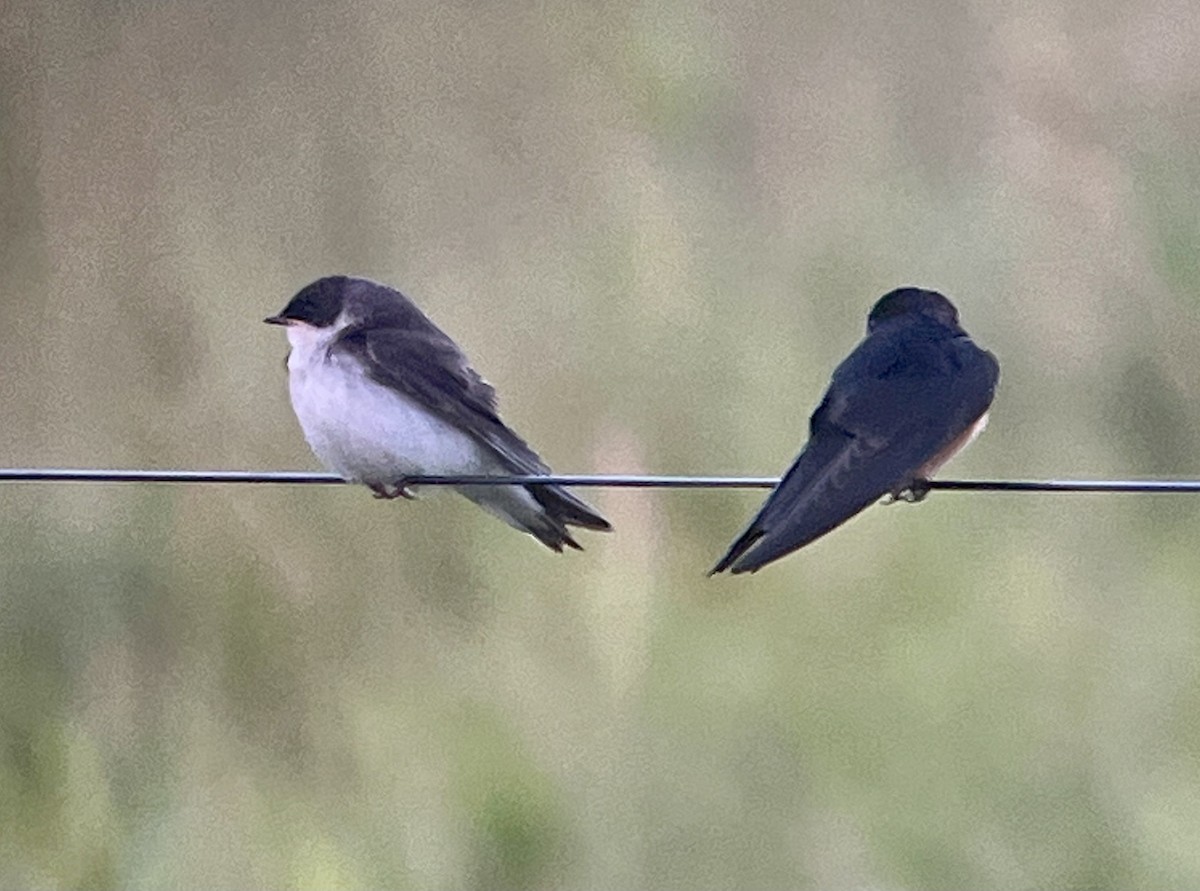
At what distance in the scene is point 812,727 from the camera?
2910 mm

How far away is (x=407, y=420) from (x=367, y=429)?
0.15 feet

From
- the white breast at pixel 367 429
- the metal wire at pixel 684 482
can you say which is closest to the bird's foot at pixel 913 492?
the metal wire at pixel 684 482

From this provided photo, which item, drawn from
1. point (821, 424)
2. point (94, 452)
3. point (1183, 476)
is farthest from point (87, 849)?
point (1183, 476)

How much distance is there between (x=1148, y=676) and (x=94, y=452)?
1681 mm

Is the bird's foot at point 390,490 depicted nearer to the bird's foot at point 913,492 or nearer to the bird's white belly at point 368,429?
the bird's white belly at point 368,429

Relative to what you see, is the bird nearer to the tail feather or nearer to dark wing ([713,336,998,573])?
the tail feather

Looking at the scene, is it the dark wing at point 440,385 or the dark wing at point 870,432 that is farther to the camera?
the dark wing at point 440,385

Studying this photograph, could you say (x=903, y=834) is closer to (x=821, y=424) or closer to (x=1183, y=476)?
(x=1183, y=476)

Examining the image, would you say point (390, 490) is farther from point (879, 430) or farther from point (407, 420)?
point (879, 430)

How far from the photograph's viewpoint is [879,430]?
6.01 feet

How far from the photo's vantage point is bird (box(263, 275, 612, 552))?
1.93 meters

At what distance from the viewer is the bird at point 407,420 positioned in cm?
193

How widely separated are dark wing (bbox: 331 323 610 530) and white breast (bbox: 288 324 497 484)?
0.01m

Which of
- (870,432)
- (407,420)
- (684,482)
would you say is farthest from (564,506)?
(684,482)
